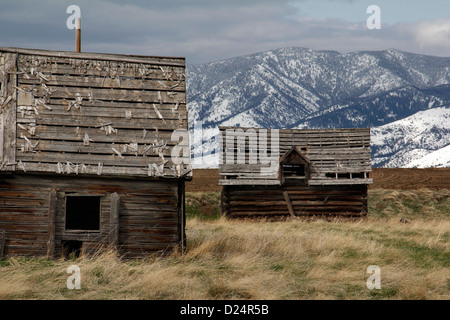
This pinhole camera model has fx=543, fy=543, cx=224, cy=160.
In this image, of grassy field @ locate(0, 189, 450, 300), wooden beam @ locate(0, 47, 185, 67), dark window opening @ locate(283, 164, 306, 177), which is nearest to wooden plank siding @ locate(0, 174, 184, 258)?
grassy field @ locate(0, 189, 450, 300)

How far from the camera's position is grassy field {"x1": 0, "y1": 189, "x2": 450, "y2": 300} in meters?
10.1

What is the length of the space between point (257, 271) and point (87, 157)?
16.8 ft

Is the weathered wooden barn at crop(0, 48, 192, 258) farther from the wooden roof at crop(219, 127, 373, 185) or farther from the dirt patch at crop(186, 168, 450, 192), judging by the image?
the dirt patch at crop(186, 168, 450, 192)

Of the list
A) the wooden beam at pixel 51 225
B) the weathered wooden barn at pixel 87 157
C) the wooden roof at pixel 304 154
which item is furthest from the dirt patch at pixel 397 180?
the wooden beam at pixel 51 225

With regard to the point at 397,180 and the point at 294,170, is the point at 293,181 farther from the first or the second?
the point at 397,180

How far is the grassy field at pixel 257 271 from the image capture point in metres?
10.1

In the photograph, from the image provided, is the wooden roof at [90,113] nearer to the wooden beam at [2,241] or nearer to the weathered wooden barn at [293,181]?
the wooden beam at [2,241]

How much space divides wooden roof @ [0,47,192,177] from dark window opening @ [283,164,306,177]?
11.0m

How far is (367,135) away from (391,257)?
13.3m

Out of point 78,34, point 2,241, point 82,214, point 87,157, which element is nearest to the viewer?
point 2,241

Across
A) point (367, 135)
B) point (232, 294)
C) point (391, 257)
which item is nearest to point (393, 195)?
point (367, 135)

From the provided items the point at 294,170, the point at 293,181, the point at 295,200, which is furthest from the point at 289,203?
the point at 294,170

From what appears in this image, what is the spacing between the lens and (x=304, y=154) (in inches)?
1007
